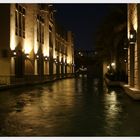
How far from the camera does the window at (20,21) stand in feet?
139

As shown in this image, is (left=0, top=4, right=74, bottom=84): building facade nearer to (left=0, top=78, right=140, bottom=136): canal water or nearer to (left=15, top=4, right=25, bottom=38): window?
(left=15, top=4, right=25, bottom=38): window

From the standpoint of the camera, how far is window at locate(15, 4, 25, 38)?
139ft

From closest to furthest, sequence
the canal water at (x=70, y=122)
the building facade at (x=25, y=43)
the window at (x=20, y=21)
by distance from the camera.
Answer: the canal water at (x=70, y=122) → the building facade at (x=25, y=43) → the window at (x=20, y=21)

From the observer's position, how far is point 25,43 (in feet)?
153

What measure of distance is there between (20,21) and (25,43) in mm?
3106

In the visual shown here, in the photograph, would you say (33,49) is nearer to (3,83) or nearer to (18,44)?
(18,44)

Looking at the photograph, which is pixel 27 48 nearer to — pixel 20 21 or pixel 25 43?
pixel 25 43

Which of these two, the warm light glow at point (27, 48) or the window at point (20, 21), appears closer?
the window at point (20, 21)

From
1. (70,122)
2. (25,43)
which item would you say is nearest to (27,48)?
(25,43)

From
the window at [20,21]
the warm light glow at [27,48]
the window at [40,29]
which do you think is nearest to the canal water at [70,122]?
the window at [20,21]

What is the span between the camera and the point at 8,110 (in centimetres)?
1586

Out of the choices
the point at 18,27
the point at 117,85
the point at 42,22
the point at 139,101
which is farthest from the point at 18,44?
the point at 139,101

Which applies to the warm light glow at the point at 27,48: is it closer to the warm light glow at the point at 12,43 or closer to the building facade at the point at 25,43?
the building facade at the point at 25,43

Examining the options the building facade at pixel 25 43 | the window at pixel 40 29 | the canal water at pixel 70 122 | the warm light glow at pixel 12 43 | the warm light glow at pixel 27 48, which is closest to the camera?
the canal water at pixel 70 122
